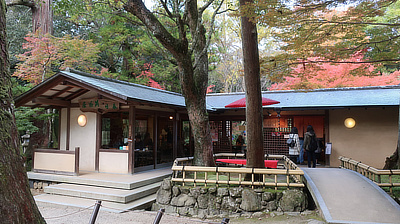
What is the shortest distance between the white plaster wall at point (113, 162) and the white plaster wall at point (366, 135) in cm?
791

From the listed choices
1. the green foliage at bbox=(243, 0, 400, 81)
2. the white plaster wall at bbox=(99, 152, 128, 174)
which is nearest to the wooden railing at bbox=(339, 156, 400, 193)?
the green foliage at bbox=(243, 0, 400, 81)

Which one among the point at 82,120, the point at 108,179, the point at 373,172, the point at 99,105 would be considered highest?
the point at 99,105

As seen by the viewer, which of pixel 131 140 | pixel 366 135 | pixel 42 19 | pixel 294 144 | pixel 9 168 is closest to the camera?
pixel 9 168

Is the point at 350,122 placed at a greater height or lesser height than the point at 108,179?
greater

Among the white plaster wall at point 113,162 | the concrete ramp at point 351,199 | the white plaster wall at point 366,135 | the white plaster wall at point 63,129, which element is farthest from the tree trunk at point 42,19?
the white plaster wall at point 366,135

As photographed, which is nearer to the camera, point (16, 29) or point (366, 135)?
point (366, 135)

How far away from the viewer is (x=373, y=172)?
6.08 metres

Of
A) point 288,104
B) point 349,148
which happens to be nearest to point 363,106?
point 349,148

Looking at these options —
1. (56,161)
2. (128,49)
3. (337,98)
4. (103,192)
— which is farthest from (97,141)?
(128,49)

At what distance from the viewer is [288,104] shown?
443 inches

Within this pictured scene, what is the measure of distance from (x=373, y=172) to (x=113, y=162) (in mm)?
7271

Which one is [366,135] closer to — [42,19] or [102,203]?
[102,203]

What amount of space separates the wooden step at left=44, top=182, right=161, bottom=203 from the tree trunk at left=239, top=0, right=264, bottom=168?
9.45 ft

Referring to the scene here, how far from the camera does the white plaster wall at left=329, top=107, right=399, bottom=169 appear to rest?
1043cm
